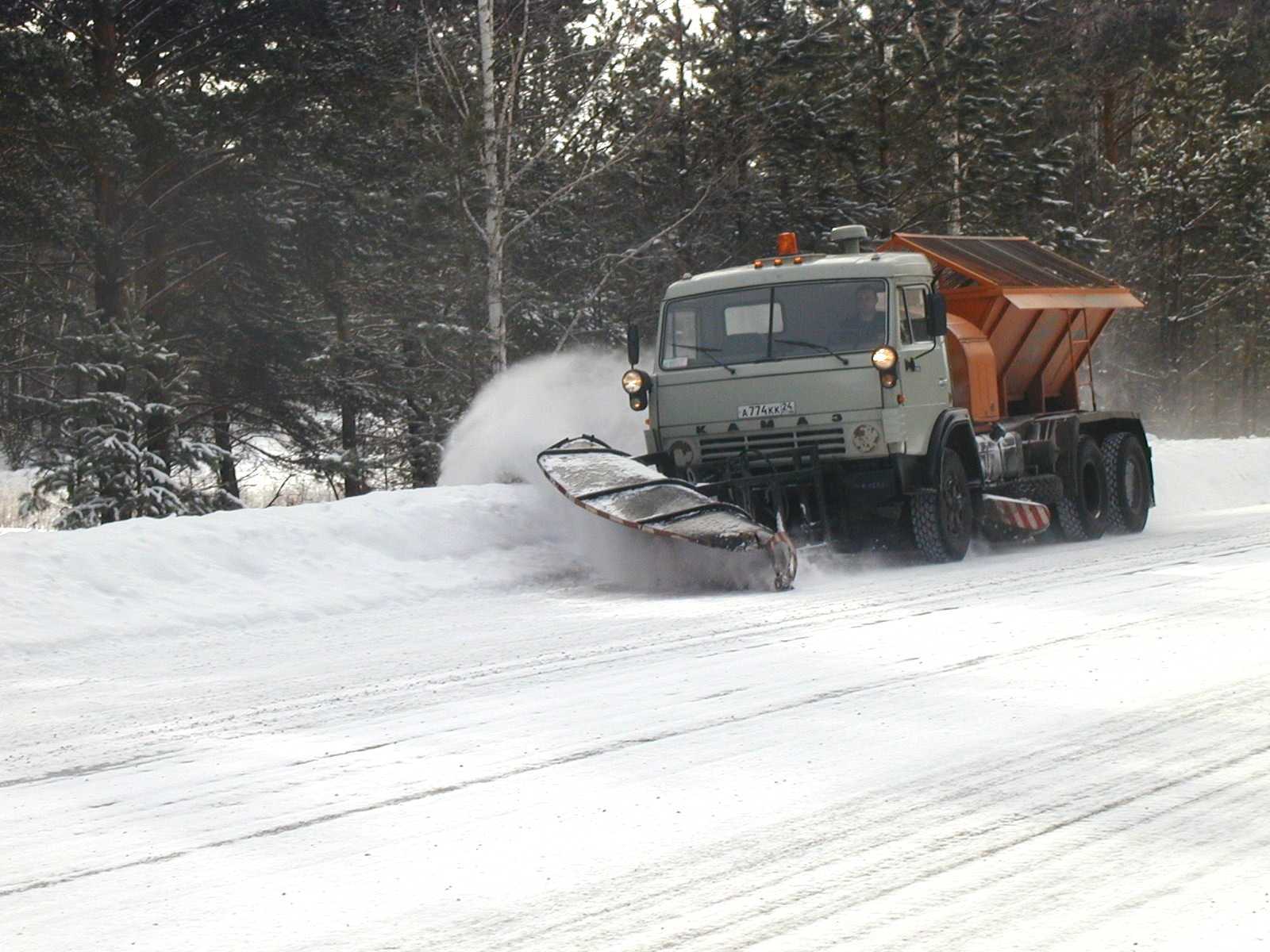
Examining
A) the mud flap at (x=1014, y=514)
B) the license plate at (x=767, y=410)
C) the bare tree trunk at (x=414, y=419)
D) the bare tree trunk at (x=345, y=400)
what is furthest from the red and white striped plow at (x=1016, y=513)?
the bare tree trunk at (x=414, y=419)

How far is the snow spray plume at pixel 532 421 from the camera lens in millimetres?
15227

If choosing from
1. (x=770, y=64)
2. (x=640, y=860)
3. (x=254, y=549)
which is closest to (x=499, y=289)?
(x=770, y=64)

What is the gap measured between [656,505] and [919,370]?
9.20ft

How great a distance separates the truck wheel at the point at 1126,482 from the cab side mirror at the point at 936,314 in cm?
444

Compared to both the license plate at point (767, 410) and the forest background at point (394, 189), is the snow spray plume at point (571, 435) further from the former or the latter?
the forest background at point (394, 189)

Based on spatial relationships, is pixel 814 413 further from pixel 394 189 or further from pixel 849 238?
pixel 394 189

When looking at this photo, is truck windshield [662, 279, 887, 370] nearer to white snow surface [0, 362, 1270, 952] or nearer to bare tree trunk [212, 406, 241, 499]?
white snow surface [0, 362, 1270, 952]

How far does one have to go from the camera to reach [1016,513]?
47.5ft

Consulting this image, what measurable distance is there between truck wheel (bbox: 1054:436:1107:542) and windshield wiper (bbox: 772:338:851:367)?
403 centimetres

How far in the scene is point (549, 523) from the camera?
533 inches

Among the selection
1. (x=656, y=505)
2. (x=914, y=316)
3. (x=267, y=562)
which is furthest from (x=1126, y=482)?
(x=267, y=562)

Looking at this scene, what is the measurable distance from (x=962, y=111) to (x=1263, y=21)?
1639 centimetres

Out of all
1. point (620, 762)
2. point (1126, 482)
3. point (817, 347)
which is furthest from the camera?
point (1126, 482)

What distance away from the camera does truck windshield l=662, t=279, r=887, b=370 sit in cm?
1291
